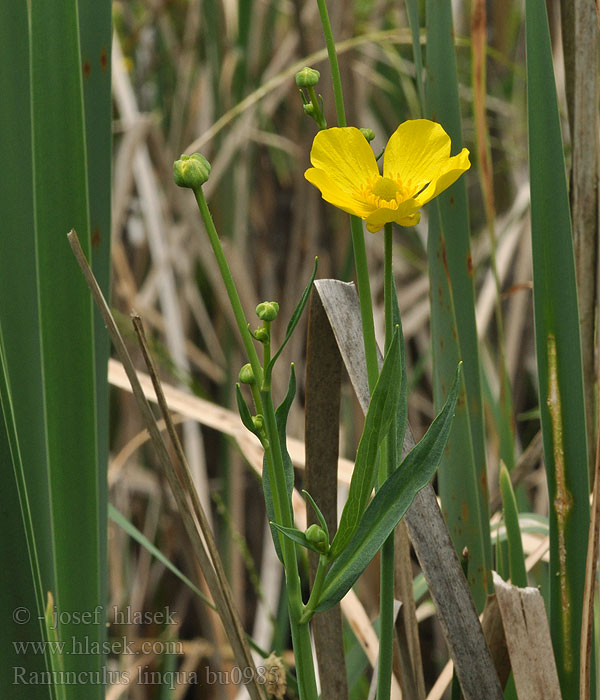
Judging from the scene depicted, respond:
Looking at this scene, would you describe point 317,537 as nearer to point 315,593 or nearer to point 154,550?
point 315,593

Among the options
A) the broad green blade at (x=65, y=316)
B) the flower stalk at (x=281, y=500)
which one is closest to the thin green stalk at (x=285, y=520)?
the flower stalk at (x=281, y=500)

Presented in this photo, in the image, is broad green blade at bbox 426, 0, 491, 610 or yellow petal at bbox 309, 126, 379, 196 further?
broad green blade at bbox 426, 0, 491, 610

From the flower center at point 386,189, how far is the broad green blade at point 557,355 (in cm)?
11

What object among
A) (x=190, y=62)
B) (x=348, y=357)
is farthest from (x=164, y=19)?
(x=348, y=357)

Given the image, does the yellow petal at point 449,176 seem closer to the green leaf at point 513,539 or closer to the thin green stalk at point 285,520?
the thin green stalk at point 285,520

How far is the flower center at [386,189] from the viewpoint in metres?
0.31

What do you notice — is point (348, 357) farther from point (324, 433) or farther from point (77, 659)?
point (77, 659)

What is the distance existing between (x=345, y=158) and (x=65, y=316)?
16cm

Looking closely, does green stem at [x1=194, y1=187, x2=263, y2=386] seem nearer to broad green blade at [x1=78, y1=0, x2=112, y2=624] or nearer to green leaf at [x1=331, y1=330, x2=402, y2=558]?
green leaf at [x1=331, y1=330, x2=402, y2=558]

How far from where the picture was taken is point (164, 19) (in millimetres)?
1180

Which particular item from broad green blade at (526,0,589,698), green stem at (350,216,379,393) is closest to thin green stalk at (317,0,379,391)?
green stem at (350,216,379,393)

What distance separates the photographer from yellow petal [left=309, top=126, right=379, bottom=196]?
0.31 meters

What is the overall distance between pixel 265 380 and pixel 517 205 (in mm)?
808

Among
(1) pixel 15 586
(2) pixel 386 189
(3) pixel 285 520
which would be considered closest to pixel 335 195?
(2) pixel 386 189
